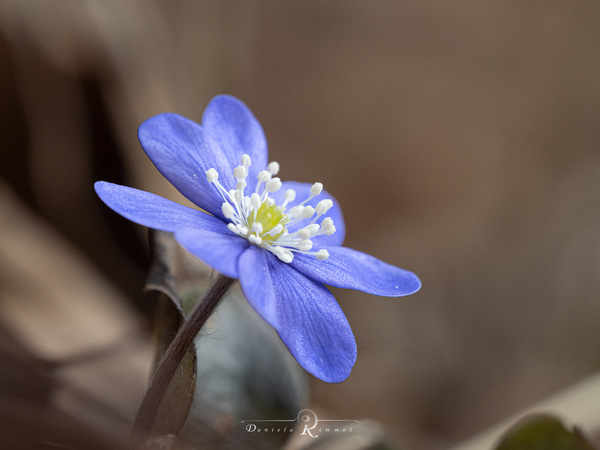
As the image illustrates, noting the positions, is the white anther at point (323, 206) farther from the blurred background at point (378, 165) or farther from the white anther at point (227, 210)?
the blurred background at point (378, 165)

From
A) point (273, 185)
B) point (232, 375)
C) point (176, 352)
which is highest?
point (273, 185)

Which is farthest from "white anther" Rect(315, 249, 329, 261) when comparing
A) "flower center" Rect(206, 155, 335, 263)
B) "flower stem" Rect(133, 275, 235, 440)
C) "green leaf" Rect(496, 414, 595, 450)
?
"green leaf" Rect(496, 414, 595, 450)

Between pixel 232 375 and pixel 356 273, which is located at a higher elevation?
pixel 356 273

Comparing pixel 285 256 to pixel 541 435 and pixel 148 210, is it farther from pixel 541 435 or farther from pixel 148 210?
pixel 541 435

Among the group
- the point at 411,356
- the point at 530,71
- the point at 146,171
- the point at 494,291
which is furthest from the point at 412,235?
the point at 146,171

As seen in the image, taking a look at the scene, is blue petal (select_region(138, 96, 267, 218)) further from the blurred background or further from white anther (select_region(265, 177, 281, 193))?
the blurred background

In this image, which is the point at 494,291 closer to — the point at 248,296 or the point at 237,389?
the point at 237,389

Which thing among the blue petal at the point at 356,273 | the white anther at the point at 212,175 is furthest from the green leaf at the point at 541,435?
the white anther at the point at 212,175

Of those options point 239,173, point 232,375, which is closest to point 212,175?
point 239,173
